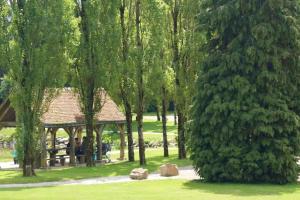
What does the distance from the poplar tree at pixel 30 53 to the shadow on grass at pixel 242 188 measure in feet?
25.6

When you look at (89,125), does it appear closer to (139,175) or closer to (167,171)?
(167,171)

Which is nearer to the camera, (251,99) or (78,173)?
(251,99)

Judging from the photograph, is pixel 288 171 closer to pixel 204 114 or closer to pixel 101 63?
pixel 204 114

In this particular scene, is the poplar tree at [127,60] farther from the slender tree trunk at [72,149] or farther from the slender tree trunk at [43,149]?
the slender tree trunk at [43,149]

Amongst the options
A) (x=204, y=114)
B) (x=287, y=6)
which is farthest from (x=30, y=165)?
(x=287, y=6)

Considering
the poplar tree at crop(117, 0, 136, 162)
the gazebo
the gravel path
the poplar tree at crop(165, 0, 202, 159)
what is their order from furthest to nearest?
Result: the poplar tree at crop(165, 0, 202, 159)
the gazebo
the poplar tree at crop(117, 0, 136, 162)
the gravel path

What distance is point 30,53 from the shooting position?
2545 centimetres

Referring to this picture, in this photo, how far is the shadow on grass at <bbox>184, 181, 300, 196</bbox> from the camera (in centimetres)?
1910

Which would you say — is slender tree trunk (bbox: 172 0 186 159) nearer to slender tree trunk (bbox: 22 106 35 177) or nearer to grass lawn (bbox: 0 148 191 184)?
grass lawn (bbox: 0 148 191 184)

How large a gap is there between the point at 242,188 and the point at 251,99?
354cm

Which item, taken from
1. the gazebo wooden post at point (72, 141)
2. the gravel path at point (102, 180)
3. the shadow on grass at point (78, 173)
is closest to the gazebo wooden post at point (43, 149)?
the shadow on grass at point (78, 173)

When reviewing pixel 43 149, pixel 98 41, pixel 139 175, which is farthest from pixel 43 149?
pixel 139 175

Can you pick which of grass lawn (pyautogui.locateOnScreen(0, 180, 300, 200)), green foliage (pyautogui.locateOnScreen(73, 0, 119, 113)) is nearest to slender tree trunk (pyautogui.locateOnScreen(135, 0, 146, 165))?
green foliage (pyautogui.locateOnScreen(73, 0, 119, 113))

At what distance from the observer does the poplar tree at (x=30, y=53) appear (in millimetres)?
25281
